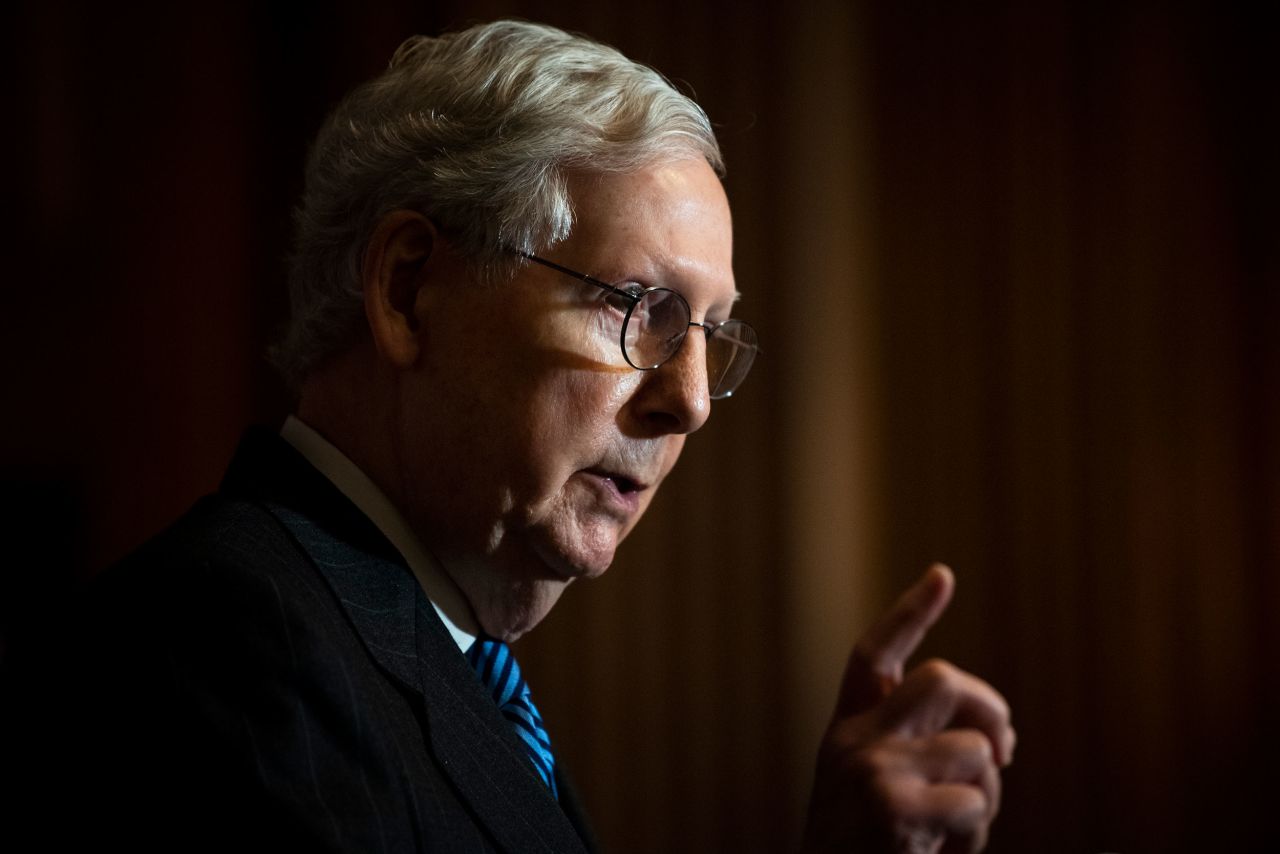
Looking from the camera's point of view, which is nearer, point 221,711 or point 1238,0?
point 221,711

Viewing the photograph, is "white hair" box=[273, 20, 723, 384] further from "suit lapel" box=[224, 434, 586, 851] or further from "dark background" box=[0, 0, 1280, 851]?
"dark background" box=[0, 0, 1280, 851]

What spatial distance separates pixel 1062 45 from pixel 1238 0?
491 millimetres

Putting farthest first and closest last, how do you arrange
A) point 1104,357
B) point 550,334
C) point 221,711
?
1. point 1104,357
2. point 550,334
3. point 221,711

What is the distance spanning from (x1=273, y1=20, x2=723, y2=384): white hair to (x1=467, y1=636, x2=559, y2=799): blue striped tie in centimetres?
42

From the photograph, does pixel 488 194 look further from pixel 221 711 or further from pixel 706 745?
pixel 706 745

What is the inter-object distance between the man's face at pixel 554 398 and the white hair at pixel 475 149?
4cm

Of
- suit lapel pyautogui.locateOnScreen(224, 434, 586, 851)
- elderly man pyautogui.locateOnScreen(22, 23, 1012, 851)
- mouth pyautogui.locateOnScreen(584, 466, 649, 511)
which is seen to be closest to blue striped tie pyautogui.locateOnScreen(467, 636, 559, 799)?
elderly man pyautogui.locateOnScreen(22, 23, 1012, 851)

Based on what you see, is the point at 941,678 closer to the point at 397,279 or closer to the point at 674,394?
the point at 674,394

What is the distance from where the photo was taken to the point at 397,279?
1.31m

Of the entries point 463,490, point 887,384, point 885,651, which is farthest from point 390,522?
point 887,384

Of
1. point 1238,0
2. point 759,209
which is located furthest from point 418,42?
point 1238,0

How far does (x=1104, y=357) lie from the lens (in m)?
3.12

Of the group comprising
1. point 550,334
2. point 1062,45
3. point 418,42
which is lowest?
point 550,334

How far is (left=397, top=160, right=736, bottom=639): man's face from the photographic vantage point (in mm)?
1250
